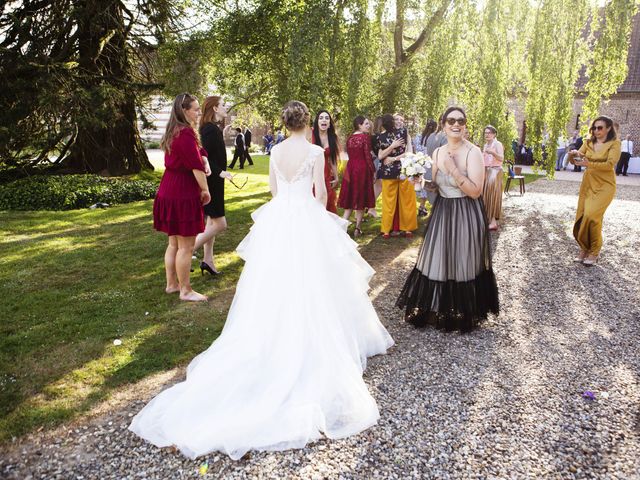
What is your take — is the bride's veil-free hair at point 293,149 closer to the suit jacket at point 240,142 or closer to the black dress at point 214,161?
the black dress at point 214,161

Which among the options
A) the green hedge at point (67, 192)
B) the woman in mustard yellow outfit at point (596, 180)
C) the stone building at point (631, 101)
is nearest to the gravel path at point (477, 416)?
the woman in mustard yellow outfit at point (596, 180)

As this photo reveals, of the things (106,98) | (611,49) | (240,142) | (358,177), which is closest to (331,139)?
(358,177)

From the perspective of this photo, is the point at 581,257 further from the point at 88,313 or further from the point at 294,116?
the point at 88,313

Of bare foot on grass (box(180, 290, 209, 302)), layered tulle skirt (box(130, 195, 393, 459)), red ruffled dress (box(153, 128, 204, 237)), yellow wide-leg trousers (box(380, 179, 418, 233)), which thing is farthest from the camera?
yellow wide-leg trousers (box(380, 179, 418, 233))

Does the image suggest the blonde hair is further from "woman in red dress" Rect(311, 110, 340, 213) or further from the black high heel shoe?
"woman in red dress" Rect(311, 110, 340, 213)

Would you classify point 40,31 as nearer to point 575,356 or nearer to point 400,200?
point 400,200

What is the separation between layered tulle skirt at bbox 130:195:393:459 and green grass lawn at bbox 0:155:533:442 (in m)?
0.76

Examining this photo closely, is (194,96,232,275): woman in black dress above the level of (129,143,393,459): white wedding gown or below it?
above

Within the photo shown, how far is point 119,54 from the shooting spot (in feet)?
42.9

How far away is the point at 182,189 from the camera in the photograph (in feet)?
16.8

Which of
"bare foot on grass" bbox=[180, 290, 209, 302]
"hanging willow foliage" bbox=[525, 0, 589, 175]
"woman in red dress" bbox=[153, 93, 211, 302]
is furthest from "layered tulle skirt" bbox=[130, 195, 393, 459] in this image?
"hanging willow foliage" bbox=[525, 0, 589, 175]

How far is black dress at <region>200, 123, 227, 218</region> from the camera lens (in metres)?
5.92

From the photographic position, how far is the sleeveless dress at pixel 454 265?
4750 mm

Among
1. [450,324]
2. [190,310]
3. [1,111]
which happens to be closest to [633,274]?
[450,324]
